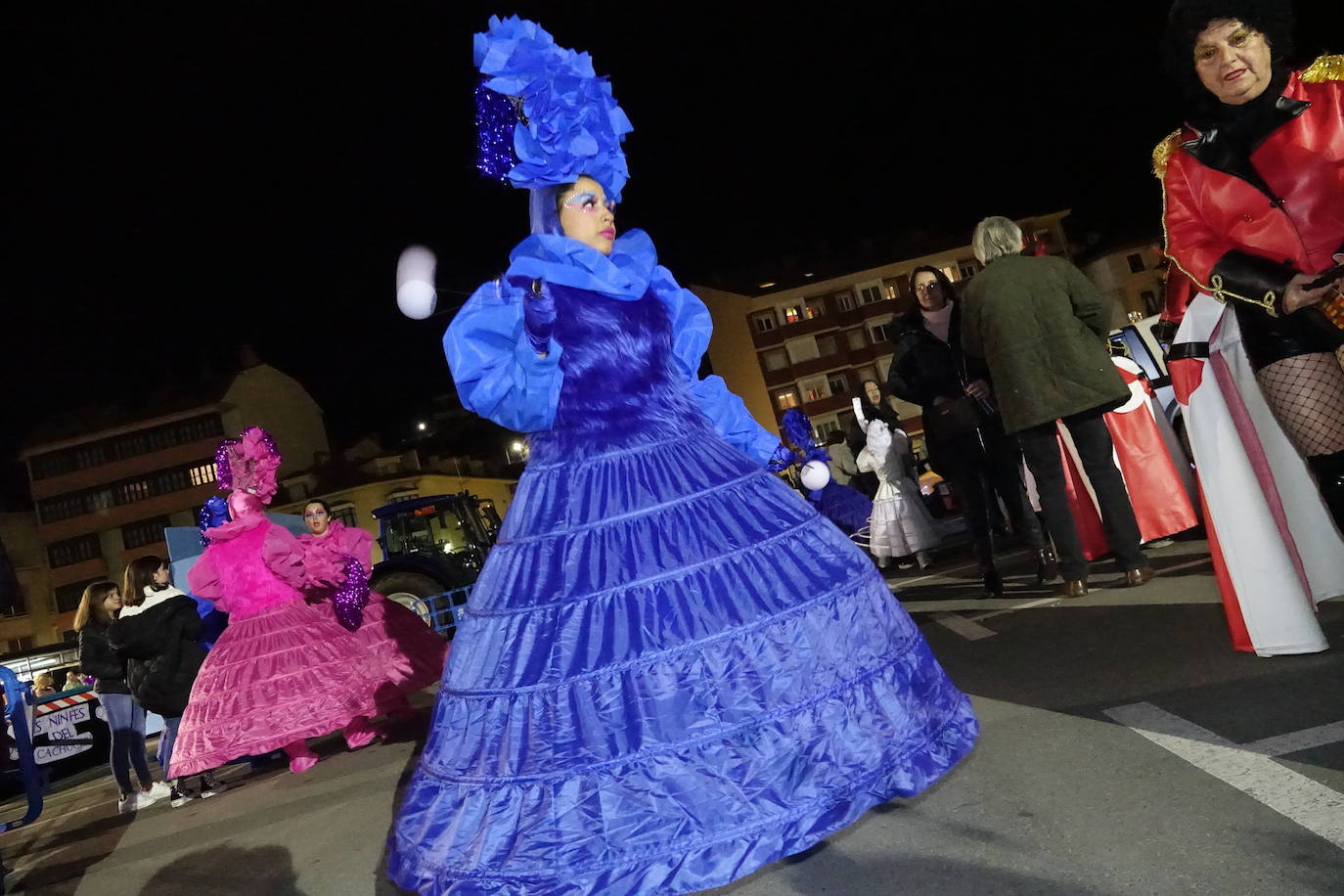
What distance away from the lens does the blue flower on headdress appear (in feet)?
9.91

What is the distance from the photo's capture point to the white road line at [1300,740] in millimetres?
2576

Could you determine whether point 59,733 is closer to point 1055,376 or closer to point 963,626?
point 963,626

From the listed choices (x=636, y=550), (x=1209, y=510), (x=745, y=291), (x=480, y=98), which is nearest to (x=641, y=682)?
(x=636, y=550)

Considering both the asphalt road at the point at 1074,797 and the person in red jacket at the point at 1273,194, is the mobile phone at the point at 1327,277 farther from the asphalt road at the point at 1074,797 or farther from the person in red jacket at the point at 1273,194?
the asphalt road at the point at 1074,797

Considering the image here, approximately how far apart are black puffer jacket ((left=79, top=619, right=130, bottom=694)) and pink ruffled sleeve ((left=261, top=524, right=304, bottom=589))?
2.18 m

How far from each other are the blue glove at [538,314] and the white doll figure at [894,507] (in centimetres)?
729

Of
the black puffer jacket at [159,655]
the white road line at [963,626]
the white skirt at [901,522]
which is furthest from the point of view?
the white skirt at [901,522]

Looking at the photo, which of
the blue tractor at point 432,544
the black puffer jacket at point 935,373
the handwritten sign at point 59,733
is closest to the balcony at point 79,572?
the blue tractor at point 432,544

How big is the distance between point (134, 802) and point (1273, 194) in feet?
28.2

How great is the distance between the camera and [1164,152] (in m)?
3.45

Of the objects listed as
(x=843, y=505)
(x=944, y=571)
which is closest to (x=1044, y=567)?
(x=843, y=505)

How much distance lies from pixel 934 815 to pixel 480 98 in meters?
2.73

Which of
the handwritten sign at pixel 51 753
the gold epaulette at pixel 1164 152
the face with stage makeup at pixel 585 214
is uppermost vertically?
the face with stage makeup at pixel 585 214

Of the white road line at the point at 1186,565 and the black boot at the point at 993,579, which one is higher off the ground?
the black boot at the point at 993,579
